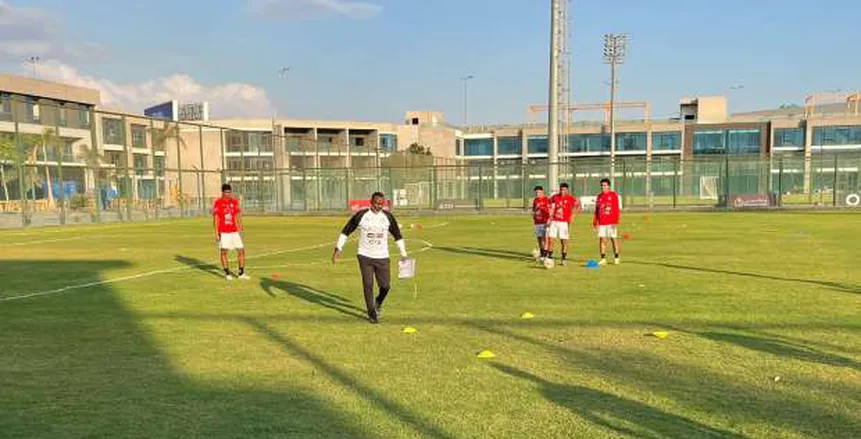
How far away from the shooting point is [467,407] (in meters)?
5.52

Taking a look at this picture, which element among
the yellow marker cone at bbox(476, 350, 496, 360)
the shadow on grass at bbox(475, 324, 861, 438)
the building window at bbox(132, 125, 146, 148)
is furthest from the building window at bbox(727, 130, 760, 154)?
the yellow marker cone at bbox(476, 350, 496, 360)

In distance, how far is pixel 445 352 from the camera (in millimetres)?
7348

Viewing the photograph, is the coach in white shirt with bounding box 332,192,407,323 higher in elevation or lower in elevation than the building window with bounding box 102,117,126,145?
lower

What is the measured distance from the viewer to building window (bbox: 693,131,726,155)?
9688 cm

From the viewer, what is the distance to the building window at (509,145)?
108812 millimetres

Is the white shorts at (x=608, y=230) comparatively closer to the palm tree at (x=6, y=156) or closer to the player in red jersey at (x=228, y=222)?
the player in red jersey at (x=228, y=222)

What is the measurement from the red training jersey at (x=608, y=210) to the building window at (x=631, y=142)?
90.9 m

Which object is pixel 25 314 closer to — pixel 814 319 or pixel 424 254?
pixel 424 254

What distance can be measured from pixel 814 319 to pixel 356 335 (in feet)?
21.2

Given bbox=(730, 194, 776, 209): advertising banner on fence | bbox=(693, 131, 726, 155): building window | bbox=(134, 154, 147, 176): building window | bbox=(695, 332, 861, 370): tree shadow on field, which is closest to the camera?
bbox=(695, 332, 861, 370): tree shadow on field

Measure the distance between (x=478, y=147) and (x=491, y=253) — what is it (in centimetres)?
9720

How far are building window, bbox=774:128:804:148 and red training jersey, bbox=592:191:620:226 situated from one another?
304 feet

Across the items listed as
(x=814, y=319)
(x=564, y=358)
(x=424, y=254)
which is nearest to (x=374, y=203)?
(x=564, y=358)

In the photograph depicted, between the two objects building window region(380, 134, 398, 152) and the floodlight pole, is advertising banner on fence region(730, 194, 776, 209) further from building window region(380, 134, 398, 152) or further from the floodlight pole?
building window region(380, 134, 398, 152)
